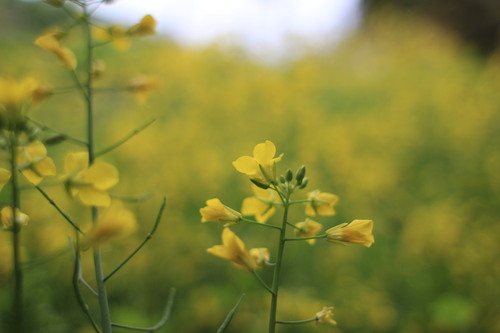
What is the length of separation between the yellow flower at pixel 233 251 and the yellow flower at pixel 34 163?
1.06 ft

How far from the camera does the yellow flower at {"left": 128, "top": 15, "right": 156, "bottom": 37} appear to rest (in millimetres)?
1000

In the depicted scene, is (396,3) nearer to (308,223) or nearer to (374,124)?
(374,124)

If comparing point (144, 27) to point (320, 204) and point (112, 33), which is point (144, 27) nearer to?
point (112, 33)

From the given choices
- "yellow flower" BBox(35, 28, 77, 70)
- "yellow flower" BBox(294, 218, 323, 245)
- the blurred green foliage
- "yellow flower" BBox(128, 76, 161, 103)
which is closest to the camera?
"yellow flower" BBox(294, 218, 323, 245)

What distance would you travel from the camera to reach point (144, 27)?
102 cm

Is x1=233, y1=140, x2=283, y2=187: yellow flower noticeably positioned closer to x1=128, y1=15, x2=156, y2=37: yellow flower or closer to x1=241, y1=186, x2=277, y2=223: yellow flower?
x1=241, y1=186, x2=277, y2=223: yellow flower

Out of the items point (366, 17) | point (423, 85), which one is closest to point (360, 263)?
point (423, 85)

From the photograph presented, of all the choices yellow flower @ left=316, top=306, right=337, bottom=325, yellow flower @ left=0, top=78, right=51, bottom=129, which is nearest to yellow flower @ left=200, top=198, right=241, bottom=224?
yellow flower @ left=316, top=306, right=337, bottom=325

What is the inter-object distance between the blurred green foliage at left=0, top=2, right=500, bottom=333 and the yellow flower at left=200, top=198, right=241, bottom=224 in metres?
0.27

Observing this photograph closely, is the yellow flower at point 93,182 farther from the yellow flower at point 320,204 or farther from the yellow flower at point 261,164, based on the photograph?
the yellow flower at point 320,204

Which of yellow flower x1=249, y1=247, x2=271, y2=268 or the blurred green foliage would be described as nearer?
yellow flower x1=249, y1=247, x2=271, y2=268

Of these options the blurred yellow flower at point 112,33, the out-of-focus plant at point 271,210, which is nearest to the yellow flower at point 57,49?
the blurred yellow flower at point 112,33

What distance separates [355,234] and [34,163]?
58cm

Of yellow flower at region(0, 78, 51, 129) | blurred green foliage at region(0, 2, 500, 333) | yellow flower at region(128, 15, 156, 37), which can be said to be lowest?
blurred green foliage at region(0, 2, 500, 333)
